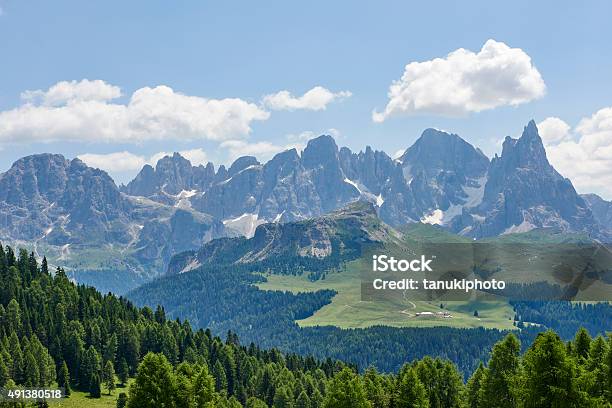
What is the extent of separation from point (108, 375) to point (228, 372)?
3519cm

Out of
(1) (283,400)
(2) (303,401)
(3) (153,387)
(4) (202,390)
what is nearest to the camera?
(3) (153,387)

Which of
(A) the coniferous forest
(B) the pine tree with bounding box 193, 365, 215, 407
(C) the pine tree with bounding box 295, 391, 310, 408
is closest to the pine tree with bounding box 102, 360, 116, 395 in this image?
(A) the coniferous forest

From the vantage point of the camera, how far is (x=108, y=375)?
164 metres

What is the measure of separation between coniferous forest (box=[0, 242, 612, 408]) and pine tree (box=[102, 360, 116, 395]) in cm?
24

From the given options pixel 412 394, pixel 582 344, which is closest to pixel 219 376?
pixel 412 394

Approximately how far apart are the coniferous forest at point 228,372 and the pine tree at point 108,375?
0.79ft

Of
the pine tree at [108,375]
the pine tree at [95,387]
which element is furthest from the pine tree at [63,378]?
the pine tree at [108,375]

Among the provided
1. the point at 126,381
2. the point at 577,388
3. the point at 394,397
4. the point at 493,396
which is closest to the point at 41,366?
the point at 126,381

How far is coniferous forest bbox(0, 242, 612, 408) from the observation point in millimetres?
60116

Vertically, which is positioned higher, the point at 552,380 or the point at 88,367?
the point at 552,380

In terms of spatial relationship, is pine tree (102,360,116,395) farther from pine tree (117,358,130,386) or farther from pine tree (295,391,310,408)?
pine tree (295,391,310,408)

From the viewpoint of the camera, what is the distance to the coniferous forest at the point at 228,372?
60116 millimetres

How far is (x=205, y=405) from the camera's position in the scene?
7088 cm

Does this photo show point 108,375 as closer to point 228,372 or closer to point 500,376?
point 228,372
